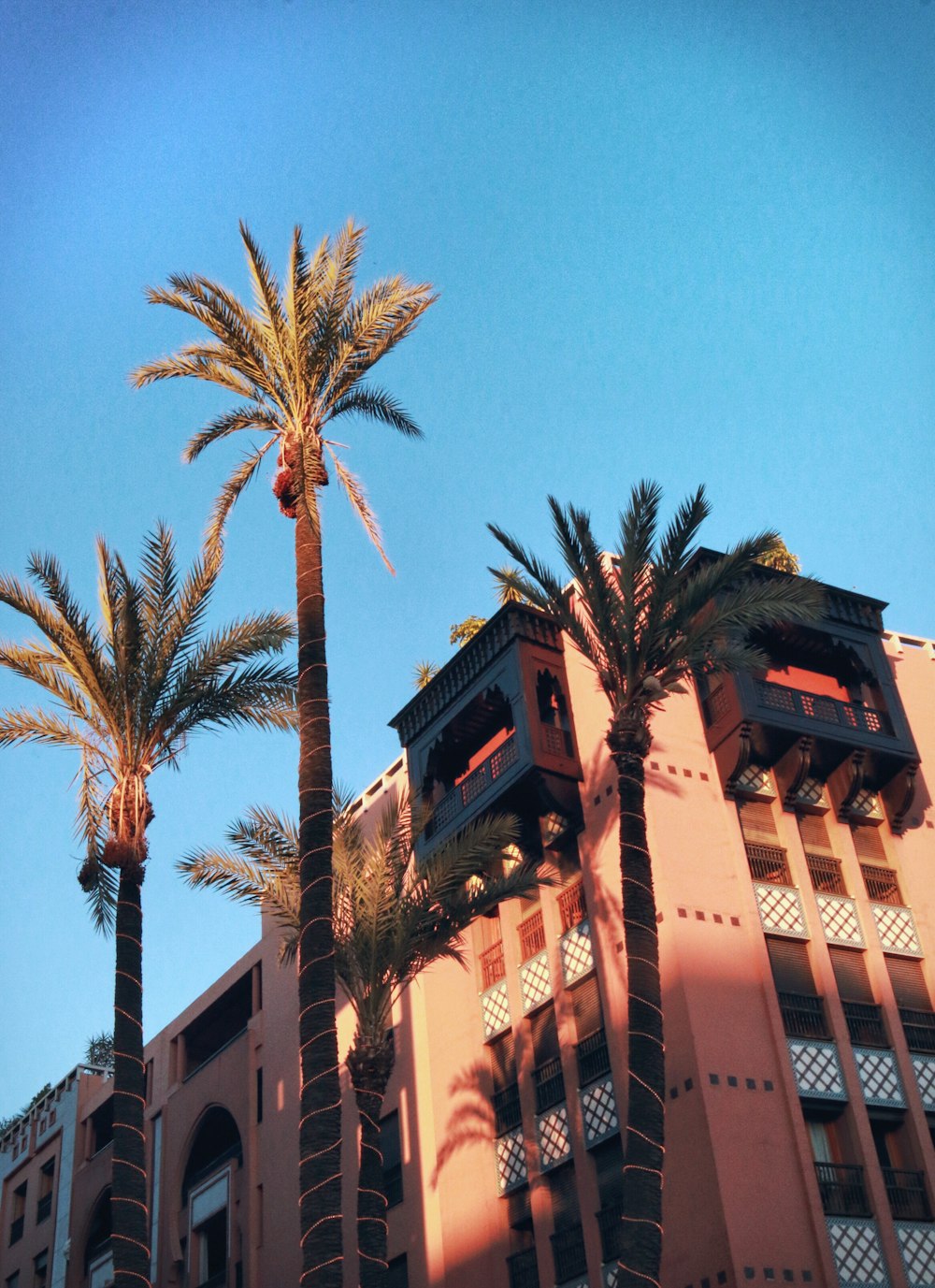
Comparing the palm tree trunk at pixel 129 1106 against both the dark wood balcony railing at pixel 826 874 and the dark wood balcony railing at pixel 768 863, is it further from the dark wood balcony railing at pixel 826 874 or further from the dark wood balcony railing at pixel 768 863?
the dark wood balcony railing at pixel 826 874

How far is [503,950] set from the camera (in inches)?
1134

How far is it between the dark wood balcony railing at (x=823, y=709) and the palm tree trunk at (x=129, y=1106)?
466 inches

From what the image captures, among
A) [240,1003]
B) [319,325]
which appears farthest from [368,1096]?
[240,1003]

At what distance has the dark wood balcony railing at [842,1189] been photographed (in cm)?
2277

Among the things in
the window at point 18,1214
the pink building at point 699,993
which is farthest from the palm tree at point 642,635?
the window at point 18,1214

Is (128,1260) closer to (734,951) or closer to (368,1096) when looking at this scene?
(368,1096)

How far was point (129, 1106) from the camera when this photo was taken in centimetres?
1989

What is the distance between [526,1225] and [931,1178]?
7.02 m

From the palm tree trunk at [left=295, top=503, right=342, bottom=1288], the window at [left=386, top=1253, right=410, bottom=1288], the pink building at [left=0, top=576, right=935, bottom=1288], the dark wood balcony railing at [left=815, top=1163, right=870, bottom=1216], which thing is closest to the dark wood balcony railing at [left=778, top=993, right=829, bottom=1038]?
the pink building at [left=0, top=576, right=935, bottom=1288]

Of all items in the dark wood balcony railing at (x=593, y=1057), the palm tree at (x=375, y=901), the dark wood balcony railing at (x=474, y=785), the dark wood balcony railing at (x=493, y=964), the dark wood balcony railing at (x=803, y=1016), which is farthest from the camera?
the dark wood balcony railing at (x=493, y=964)

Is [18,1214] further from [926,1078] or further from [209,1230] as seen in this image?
[926,1078]

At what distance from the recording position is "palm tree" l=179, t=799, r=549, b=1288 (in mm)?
21656

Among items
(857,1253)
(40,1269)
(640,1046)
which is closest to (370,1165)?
(640,1046)

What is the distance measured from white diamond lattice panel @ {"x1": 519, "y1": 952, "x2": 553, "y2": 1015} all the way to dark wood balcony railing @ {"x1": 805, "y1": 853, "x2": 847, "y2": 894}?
501 centimetres
